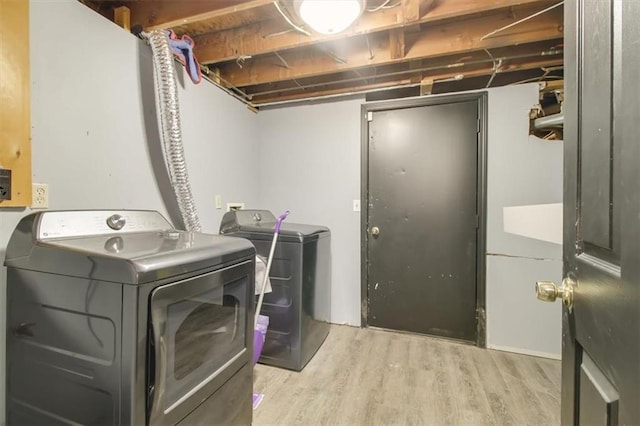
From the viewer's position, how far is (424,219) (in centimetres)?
257

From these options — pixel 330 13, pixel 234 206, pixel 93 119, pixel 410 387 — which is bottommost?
pixel 410 387

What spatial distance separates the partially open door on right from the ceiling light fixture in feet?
3.11

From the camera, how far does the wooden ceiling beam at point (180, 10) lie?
146cm

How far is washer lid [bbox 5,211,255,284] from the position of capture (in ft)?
2.83

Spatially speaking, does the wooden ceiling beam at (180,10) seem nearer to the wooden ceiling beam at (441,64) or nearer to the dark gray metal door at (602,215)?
the wooden ceiling beam at (441,64)

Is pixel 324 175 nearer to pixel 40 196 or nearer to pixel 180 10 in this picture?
pixel 180 10

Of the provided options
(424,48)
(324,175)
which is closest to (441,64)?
(424,48)

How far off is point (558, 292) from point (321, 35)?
180 centimetres

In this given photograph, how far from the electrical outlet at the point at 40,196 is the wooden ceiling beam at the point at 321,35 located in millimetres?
1348

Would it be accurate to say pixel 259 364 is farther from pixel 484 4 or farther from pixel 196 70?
pixel 484 4

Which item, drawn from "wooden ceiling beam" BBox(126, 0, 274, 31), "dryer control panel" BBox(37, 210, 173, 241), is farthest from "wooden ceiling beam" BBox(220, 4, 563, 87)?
"dryer control panel" BBox(37, 210, 173, 241)

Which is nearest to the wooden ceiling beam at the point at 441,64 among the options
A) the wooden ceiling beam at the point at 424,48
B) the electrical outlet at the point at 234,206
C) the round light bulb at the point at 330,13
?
the wooden ceiling beam at the point at 424,48

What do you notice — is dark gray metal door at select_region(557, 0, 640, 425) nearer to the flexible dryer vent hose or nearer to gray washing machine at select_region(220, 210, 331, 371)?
gray washing machine at select_region(220, 210, 331, 371)

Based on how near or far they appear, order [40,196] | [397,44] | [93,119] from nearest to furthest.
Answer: [40,196]
[93,119]
[397,44]
